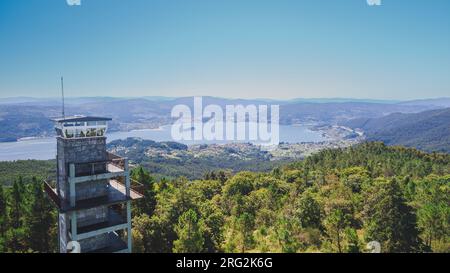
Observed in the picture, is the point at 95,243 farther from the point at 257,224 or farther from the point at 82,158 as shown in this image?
the point at 257,224

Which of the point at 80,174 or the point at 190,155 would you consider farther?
the point at 190,155

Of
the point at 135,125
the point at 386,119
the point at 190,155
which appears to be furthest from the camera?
the point at 386,119

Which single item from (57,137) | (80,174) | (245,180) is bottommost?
(245,180)

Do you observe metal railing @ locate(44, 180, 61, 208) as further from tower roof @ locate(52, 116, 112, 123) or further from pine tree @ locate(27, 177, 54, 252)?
pine tree @ locate(27, 177, 54, 252)

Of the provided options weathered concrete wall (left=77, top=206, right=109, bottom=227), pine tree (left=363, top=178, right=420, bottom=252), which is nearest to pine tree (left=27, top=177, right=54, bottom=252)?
weathered concrete wall (left=77, top=206, right=109, bottom=227)

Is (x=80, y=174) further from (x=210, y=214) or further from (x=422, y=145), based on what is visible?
(x=422, y=145)
